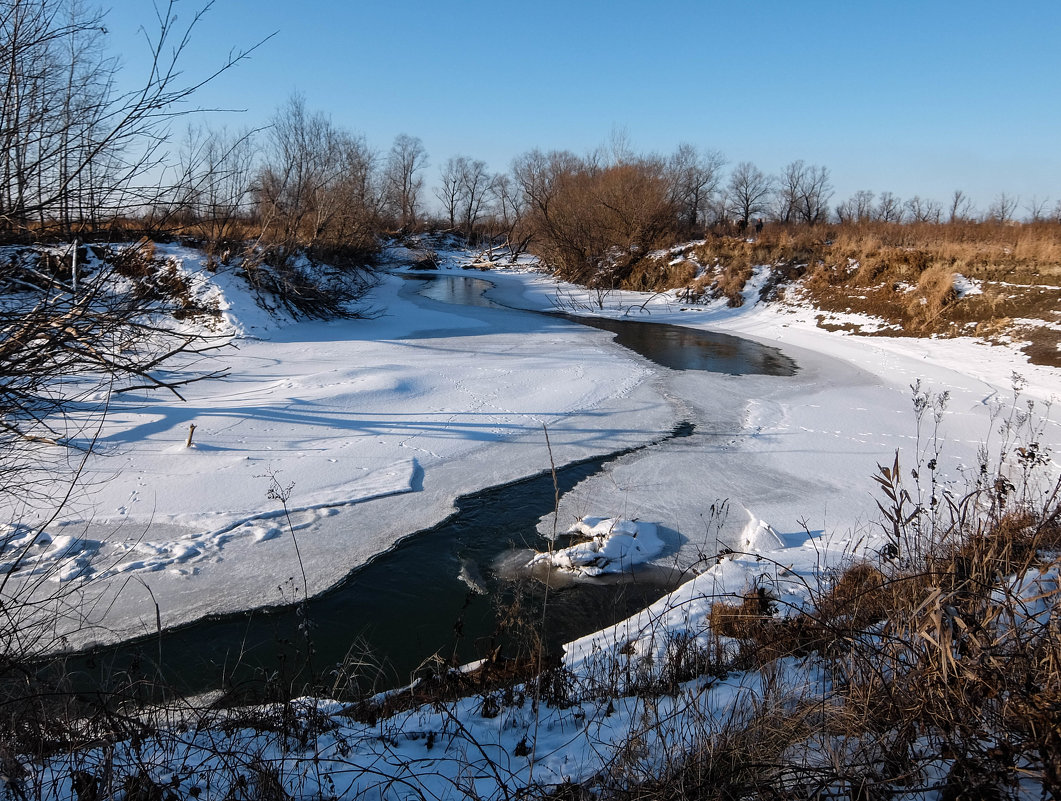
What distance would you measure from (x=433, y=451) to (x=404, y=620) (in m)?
3.34

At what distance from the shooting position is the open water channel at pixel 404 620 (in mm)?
4004

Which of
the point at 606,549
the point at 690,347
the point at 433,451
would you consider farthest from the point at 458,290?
the point at 606,549

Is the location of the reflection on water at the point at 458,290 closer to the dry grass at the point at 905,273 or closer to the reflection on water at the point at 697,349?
the reflection on water at the point at 697,349

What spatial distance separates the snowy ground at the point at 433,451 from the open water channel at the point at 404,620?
24 centimetres

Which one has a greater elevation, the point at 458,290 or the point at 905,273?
the point at 905,273

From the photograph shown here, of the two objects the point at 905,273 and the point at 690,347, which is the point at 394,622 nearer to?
the point at 690,347

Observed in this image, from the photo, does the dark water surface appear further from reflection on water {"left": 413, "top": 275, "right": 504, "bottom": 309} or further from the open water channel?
reflection on water {"left": 413, "top": 275, "right": 504, "bottom": 309}

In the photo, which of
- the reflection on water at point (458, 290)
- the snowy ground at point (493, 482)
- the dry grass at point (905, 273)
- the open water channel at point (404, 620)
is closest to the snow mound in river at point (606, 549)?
the snowy ground at point (493, 482)

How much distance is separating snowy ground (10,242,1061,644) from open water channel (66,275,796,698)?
0.24 metres

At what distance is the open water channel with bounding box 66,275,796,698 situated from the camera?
4.00 metres

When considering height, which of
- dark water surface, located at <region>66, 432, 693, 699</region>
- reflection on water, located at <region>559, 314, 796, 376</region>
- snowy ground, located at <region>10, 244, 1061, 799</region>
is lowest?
dark water surface, located at <region>66, 432, 693, 699</region>

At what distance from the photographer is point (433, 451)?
798cm

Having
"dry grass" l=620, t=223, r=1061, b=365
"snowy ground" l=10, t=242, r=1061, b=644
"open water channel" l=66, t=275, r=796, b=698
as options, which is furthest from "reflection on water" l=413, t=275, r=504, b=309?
"open water channel" l=66, t=275, r=796, b=698

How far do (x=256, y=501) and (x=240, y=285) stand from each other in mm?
11052
